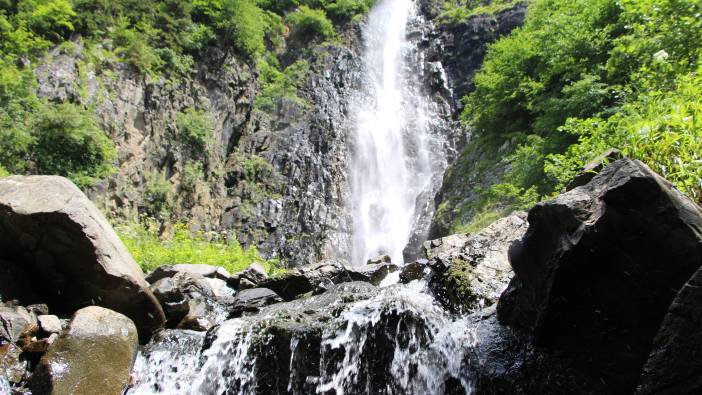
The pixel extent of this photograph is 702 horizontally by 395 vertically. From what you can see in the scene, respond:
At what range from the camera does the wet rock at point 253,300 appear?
7.15 m

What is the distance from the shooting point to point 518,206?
9.91 metres

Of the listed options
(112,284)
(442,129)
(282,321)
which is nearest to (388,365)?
(282,321)

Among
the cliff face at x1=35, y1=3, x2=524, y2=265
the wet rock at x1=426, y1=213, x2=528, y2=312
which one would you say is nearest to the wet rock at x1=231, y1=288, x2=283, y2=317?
the wet rock at x1=426, y1=213, x2=528, y2=312

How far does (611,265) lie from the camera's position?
11.3ft

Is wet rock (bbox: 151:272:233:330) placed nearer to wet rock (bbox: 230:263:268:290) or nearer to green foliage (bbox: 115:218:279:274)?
wet rock (bbox: 230:263:268:290)

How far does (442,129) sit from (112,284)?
20427 mm

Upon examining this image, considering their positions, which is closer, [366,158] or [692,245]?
[692,245]

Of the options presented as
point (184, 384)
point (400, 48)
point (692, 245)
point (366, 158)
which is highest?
point (400, 48)

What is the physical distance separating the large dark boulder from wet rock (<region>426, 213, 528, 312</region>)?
1.33m

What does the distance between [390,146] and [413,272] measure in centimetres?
1656

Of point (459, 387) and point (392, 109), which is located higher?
point (392, 109)

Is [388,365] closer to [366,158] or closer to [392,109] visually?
[366,158]

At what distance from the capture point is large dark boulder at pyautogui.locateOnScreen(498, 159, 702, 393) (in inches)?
125

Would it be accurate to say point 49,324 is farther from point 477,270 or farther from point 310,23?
point 310,23
